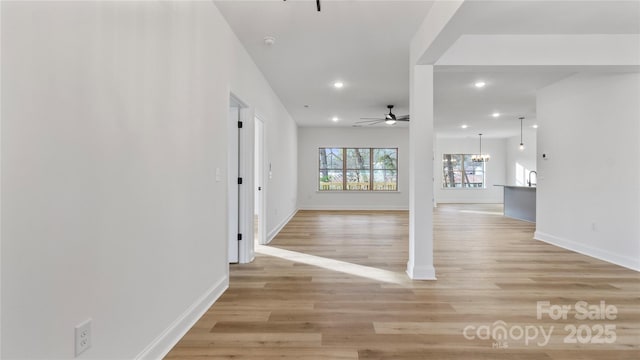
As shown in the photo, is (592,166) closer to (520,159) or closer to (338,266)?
(338,266)

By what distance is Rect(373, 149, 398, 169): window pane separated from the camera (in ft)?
32.8

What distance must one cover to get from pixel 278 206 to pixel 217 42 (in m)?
3.80

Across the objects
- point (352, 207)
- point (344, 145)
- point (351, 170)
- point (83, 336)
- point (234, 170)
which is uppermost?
point (344, 145)

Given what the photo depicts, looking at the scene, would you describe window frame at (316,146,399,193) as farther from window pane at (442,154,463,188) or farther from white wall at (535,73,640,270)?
white wall at (535,73,640,270)

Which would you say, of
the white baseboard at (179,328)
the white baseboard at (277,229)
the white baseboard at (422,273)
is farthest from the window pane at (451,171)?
the white baseboard at (179,328)

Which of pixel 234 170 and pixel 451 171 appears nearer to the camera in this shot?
pixel 234 170

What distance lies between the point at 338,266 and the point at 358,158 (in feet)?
21.8

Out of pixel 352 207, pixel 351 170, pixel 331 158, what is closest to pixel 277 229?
pixel 352 207

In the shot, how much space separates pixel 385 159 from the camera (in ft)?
32.9

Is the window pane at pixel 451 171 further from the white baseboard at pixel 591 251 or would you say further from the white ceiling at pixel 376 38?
the white baseboard at pixel 591 251

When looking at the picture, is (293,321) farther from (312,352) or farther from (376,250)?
(376,250)

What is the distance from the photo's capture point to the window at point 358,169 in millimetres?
10000

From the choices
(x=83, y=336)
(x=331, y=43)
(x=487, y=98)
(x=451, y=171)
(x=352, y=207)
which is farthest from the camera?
(x=451, y=171)

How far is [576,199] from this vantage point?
4.50m
